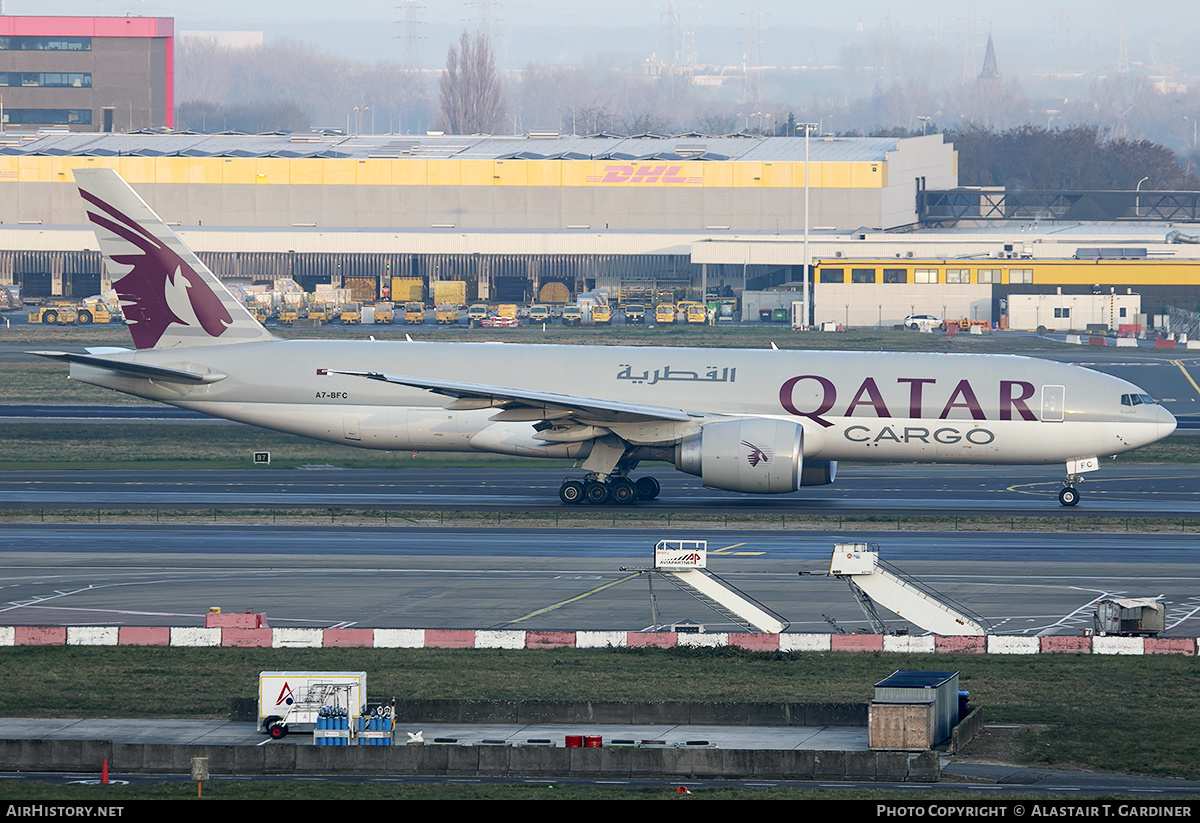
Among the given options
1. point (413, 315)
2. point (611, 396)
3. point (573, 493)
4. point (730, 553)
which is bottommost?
point (730, 553)

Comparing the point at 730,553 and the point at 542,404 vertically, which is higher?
the point at 542,404

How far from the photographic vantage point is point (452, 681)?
1073 inches

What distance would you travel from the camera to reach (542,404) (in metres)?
46.5

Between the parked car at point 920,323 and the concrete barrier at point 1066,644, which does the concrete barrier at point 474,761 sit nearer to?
the concrete barrier at point 1066,644

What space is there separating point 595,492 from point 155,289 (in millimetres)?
17364

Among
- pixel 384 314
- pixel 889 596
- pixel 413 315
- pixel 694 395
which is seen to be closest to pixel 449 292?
pixel 384 314

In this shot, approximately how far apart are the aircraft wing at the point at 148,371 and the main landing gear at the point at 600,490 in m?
12.9

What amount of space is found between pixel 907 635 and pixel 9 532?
2700 centimetres

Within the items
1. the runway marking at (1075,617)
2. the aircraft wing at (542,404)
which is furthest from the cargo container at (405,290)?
the runway marking at (1075,617)

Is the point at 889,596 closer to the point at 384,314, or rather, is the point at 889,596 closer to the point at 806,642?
the point at 806,642

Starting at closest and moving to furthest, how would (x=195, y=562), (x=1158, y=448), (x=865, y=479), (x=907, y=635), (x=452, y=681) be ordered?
(x=452, y=681)
(x=907, y=635)
(x=195, y=562)
(x=865, y=479)
(x=1158, y=448)

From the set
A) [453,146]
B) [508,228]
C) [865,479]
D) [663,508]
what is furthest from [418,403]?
[453,146]
